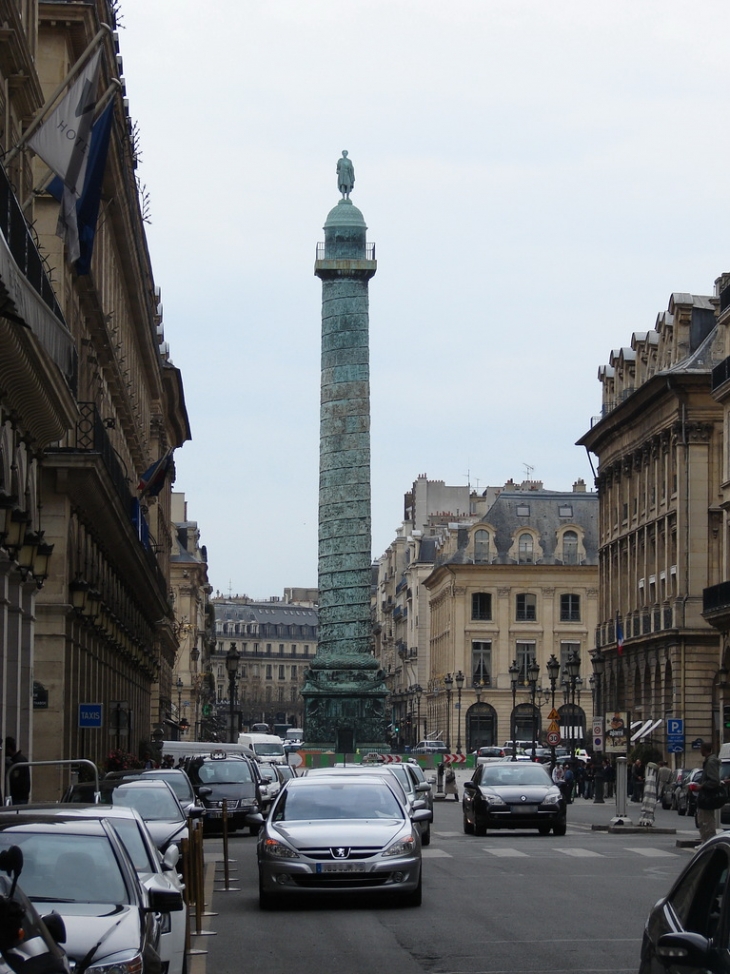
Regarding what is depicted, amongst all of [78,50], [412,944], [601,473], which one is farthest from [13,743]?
[601,473]

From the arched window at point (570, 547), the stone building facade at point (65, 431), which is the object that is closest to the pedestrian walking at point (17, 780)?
the stone building facade at point (65, 431)

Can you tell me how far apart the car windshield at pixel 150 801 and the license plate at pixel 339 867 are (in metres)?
1.40

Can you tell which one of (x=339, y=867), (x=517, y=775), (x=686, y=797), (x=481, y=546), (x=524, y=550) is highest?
(x=481, y=546)

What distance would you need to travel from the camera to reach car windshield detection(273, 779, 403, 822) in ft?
61.8

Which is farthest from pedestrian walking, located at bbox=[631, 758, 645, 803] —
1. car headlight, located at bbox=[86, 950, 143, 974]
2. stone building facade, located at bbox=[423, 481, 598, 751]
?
stone building facade, located at bbox=[423, 481, 598, 751]

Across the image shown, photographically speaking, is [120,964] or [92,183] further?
[92,183]

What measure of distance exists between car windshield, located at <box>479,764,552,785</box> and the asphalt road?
237 inches

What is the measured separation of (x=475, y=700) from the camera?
Answer: 112 metres

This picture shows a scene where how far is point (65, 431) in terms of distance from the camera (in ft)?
94.4

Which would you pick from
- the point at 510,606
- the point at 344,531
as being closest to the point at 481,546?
the point at 510,606

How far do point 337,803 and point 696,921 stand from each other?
1147 cm

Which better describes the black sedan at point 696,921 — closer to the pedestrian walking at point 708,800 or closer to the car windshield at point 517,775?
the pedestrian walking at point 708,800

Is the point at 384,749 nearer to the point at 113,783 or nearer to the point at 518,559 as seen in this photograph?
the point at 518,559

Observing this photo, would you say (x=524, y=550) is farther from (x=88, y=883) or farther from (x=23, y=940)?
(x=23, y=940)
